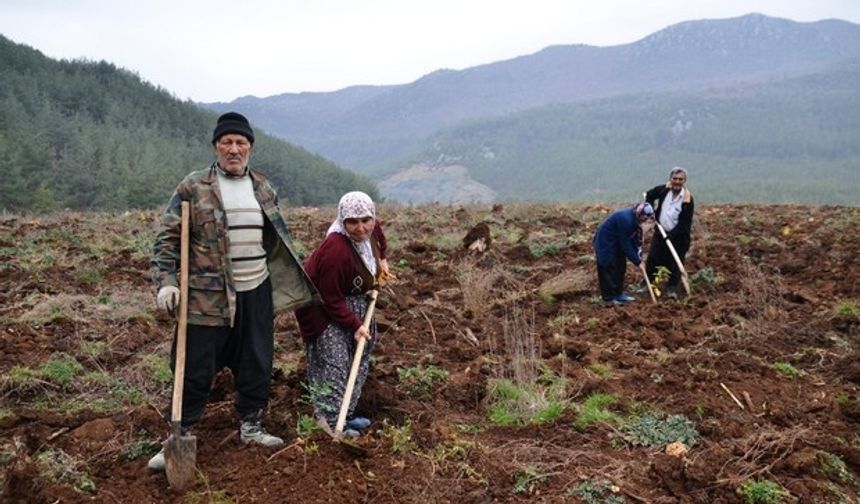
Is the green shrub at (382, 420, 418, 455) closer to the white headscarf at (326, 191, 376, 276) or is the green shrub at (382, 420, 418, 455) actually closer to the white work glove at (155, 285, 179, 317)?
the white headscarf at (326, 191, 376, 276)

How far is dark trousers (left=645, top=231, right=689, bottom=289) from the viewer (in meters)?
7.12

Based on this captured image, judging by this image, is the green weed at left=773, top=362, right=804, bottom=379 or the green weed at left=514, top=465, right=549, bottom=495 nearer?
the green weed at left=514, top=465, right=549, bottom=495

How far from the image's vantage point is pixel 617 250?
271 inches

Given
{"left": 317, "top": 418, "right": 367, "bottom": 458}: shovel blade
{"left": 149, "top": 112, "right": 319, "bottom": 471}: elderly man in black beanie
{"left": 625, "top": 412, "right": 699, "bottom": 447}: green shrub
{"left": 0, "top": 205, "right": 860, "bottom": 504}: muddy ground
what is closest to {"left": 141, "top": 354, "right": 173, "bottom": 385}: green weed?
{"left": 0, "top": 205, "right": 860, "bottom": 504}: muddy ground

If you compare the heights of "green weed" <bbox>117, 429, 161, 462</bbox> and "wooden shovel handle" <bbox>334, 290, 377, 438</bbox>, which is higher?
"wooden shovel handle" <bbox>334, 290, 377, 438</bbox>

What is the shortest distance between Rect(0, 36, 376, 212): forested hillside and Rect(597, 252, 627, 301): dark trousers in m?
23.9

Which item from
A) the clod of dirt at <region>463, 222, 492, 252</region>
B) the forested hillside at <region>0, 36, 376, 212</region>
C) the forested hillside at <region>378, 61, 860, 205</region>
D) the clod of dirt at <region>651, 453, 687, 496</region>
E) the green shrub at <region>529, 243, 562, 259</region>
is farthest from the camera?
the forested hillside at <region>378, 61, 860, 205</region>

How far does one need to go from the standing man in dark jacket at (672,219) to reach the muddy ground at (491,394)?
0.34 meters

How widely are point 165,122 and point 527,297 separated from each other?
189 feet

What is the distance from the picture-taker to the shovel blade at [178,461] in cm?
292

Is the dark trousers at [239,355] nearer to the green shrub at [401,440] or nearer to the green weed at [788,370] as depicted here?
the green shrub at [401,440]

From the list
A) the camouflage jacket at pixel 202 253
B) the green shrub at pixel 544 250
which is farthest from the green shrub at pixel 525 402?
the green shrub at pixel 544 250

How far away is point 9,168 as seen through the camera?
Answer: 29.0 m

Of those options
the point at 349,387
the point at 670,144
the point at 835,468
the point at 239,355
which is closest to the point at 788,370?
the point at 835,468
